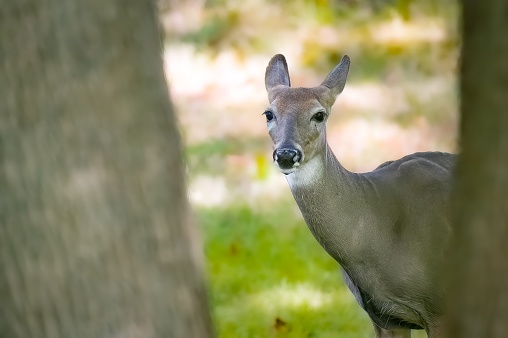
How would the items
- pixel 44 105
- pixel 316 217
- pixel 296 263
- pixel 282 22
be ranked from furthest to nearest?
pixel 282 22, pixel 296 263, pixel 316 217, pixel 44 105

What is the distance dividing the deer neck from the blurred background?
2.46 ft

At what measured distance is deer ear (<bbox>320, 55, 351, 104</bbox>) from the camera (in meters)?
4.79

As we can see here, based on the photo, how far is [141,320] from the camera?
251cm

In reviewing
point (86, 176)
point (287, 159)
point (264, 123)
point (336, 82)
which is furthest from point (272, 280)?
point (86, 176)

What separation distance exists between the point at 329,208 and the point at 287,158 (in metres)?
0.34

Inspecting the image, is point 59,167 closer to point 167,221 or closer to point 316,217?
point 167,221

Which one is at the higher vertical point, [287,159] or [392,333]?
[287,159]

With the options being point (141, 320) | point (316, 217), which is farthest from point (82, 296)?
point (316, 217)

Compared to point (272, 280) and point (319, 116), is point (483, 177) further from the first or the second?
point (272, 280)

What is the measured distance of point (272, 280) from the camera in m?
6.04

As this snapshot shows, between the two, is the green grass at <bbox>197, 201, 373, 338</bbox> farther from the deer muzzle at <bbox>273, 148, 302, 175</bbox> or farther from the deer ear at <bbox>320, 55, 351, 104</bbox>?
the deer muzzle at <bbox>273, 148, 302, 175</bbox>

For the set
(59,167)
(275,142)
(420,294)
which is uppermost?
(59,167)

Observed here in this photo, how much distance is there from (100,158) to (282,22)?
8.04 metres

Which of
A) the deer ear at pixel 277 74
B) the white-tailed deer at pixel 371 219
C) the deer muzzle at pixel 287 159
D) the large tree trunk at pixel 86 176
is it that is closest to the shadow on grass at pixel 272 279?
the white-tailed deer at pixel 371 219
